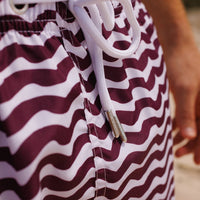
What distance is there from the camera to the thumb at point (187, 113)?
895mm

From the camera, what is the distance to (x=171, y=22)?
930mm

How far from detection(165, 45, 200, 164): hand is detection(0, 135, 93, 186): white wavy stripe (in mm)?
463

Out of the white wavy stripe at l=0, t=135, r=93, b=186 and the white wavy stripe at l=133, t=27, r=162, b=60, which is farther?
the white wavy stripe at l=133, t=27, r=162, b=60

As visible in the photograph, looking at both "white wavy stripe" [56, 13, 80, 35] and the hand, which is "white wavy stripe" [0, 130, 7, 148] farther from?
the hand

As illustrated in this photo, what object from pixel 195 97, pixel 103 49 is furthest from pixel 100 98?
pixel 195 97

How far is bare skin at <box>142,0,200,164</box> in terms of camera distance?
0.89 m

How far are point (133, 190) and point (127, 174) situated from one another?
0.13 feet

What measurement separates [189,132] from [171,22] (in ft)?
0.86

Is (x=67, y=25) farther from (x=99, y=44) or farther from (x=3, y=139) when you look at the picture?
(x=3, y=139)

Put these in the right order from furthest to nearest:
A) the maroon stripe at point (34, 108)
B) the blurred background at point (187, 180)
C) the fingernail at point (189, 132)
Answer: the blurred background at point (187, 180) → the fingernail at point (189, 132) → the maroon stripe at point (34, 108)

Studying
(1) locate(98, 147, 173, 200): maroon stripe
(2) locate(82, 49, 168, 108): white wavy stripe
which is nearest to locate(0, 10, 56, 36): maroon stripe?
(2) locate(82, 49, 168, 108): white wavy stripe

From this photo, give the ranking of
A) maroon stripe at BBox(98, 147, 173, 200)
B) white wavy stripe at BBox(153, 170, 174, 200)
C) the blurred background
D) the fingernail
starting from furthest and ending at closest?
the blurred background
the fingernail
white wavy stripe at BBox(153, 170, 174, 200)
maroon stripe at BBox(98, 147, 173, 200)

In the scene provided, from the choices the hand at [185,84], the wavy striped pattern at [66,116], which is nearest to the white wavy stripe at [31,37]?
the wavy striped pattern at [66,116]

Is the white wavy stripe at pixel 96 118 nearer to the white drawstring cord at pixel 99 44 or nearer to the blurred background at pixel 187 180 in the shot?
the white drawstring cord at pixel 99 44
